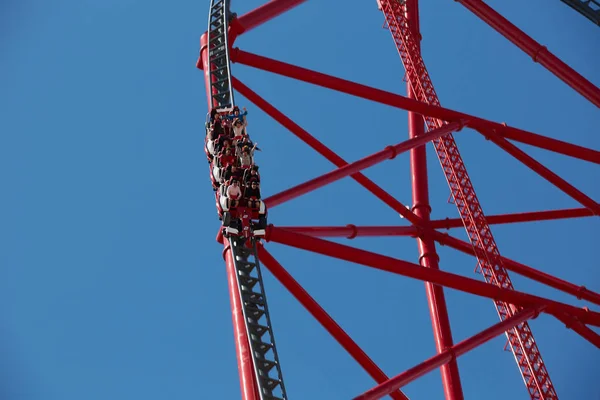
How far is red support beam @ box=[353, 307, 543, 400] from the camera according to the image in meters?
23.8

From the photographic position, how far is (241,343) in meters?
22.6

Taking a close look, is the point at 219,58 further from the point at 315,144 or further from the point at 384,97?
the point at 315,144

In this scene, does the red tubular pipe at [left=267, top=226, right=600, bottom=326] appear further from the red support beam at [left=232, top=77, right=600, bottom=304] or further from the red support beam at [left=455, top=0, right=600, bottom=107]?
the red support beam at [left=455, top=0, right=600, bottom=107]

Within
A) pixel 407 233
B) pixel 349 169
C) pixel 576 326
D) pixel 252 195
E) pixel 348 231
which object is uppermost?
pixel 407 233

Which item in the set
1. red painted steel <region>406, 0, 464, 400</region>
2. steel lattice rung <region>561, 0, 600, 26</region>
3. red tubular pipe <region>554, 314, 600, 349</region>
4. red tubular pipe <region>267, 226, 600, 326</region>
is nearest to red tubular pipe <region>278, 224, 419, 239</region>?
red painted steel <region>406, 0, 464, 400</region>

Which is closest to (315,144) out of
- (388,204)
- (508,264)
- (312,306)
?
(388,204)

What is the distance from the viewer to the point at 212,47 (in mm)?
27562

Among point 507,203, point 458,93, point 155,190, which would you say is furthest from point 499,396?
point 155,190

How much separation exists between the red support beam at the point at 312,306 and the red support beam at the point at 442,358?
0.65 m

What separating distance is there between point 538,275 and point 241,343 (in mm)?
10821

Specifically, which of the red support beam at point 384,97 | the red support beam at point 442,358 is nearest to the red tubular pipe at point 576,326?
the red support beam at point 442,358

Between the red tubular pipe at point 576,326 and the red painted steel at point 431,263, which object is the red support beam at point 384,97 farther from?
the red tubular pipe at point 576,326

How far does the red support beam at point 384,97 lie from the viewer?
2781cm

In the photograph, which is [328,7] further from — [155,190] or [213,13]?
[213,13]
